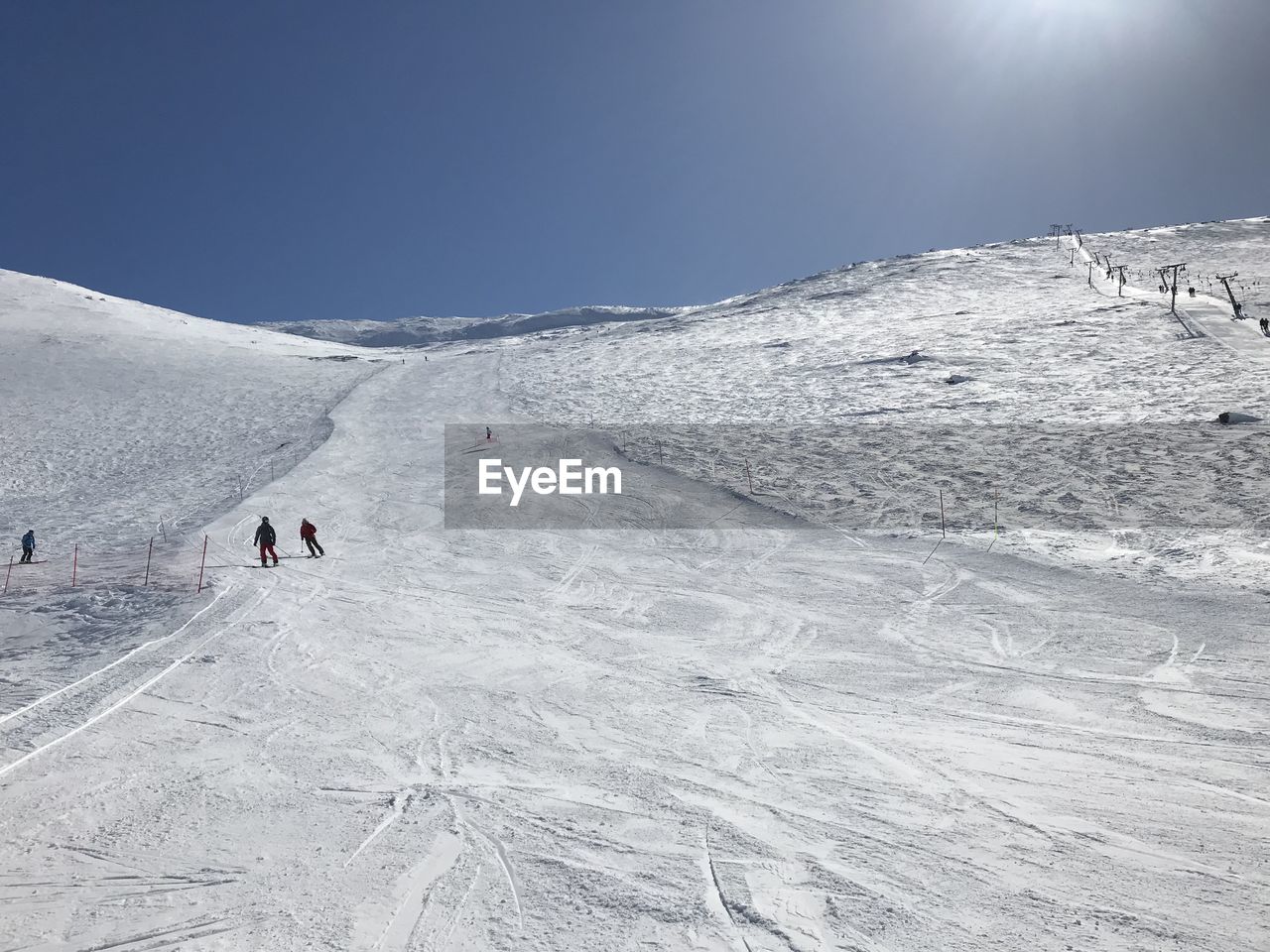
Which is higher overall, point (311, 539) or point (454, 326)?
point (454, 326)

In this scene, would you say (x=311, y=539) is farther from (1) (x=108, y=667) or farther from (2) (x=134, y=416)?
(2) (x=134, y=416)

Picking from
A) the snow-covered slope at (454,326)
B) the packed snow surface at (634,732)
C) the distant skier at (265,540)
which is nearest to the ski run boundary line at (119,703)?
the packed snow surface at (634,732)

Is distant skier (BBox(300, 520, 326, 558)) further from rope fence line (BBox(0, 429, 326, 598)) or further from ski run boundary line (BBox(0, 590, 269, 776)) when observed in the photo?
ski run boundary line (BBox(0, 590, 269, 776))

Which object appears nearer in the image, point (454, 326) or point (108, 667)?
point (108, 667)

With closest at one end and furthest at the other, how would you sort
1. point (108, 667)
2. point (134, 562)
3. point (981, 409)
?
point (108, 667) → point (134, 562) → point (981, 409)

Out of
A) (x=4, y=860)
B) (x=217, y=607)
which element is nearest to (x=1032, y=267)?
(x=217, y=607)

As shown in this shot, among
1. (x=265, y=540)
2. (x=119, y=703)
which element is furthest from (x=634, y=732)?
(x=265, y=540)

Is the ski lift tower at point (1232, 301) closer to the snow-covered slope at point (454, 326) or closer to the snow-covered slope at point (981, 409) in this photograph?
the snow-covered slope at point (981, 409)

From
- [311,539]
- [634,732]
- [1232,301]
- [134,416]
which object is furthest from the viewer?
[1232,301]
